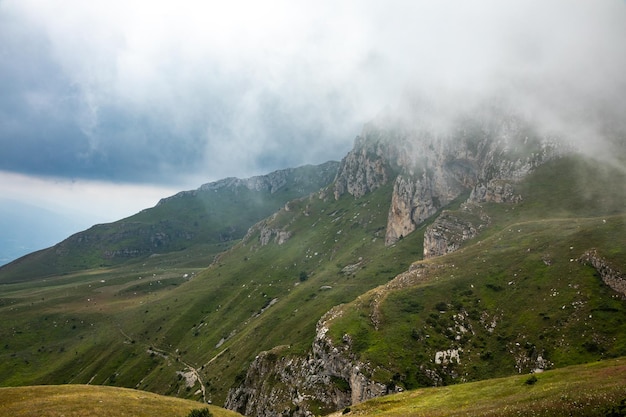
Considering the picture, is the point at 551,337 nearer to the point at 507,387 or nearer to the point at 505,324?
the point at 505,324

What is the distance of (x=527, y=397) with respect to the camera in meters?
41.0

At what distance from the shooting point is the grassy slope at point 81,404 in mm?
52062

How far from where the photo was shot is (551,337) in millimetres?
89188

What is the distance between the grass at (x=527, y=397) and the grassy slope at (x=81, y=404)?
3019 centimetres

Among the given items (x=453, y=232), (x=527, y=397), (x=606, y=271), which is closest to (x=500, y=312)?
(x=606, y=271)

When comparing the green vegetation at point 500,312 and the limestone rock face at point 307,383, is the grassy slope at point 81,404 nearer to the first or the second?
the limestone rock face at point 307,383

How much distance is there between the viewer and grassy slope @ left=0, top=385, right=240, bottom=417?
52.1 m

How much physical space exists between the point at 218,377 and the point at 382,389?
10569 cm

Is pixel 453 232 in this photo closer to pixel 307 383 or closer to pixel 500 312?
pixel 500 312

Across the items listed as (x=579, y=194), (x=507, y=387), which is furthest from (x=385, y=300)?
(x=579, y=194)

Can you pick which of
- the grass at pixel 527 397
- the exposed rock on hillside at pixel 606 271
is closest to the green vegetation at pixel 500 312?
the exposed rock on hillside at pixel 606 271

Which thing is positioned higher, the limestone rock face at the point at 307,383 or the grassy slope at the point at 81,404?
the grassy slope at the point at 81,404

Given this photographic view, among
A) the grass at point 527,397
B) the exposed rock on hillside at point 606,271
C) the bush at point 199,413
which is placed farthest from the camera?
the exposed rock on hillside at point 606,271

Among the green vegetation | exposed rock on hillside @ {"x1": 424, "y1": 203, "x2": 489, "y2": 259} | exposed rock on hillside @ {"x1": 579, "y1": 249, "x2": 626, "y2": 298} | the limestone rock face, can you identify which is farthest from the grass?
exposed rock on hillside @ {"x1": 424, "y1": 203, "x2": 489, "y2": 259}
